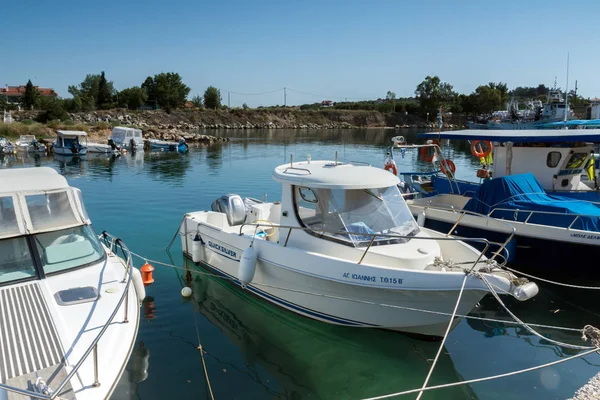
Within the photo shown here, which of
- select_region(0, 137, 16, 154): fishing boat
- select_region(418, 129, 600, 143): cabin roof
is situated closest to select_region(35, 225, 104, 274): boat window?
select_region(418, 129, 600, 143): cabin roof

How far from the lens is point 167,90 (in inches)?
3799

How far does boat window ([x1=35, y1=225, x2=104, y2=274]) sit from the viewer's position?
20.5 feet

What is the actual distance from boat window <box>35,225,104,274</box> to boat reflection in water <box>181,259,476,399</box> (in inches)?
102

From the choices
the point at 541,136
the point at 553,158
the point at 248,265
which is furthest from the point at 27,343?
the point at 553,158

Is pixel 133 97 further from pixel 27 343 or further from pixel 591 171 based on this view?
pixel 27 343

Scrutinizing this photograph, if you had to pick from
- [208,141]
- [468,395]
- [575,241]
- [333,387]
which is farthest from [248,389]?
[208,141]

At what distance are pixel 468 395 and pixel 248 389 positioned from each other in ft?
10.5

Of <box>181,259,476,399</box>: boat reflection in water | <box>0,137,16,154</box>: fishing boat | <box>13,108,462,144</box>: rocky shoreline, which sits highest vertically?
<box>13,108,462,144</box>: rocky shoreline

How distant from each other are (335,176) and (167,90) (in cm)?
9662

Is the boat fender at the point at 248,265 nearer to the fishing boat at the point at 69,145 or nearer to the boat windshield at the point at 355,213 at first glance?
the boat windshield at the point at 355,213

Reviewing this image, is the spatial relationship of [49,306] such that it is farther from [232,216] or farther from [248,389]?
[232,216]

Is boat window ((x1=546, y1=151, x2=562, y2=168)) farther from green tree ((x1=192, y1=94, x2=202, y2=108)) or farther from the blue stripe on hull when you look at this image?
green tree ((x1=192, y1=94, x2=202, y2=108))

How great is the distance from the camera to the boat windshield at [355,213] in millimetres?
7789

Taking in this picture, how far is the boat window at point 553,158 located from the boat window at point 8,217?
12856 millimetres
